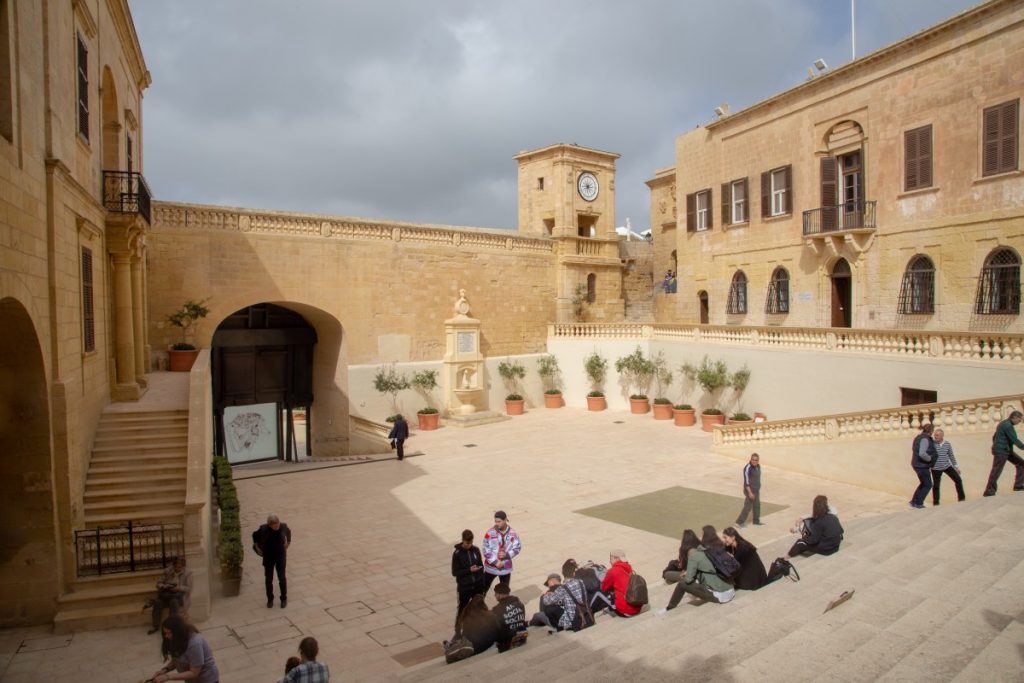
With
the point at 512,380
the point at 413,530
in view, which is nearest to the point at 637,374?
the point at 512,380

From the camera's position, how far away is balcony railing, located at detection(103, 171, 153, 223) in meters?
12.9

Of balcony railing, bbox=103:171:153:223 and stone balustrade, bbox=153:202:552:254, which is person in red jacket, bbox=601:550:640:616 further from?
stone balustrade, bbox=153:202:552:254

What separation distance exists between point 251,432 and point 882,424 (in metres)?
19.7

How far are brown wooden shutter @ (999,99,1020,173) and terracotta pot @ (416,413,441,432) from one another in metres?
16.0

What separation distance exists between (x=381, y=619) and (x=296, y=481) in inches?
314

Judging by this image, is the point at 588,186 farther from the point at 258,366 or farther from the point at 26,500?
the point at 26,500

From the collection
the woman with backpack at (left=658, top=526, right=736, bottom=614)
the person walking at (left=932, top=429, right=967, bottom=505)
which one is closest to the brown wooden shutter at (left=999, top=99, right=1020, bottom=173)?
the person walking at (left=932, top=429, right=967, bottom=505)

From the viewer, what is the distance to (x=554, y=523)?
12070 mm

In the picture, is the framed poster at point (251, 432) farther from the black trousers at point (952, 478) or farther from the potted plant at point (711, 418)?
the black trousers at point (952, 478)

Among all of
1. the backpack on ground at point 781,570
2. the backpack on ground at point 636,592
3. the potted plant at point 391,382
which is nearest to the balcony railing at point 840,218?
the potted plant at point 391,382

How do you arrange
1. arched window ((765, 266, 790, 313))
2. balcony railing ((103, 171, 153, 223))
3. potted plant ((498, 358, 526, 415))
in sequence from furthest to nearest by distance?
potted plant ((498, 358, 526, 415)) < arched window ((765, 266, 790, 313)) < balcony railing ((103, 171, 153, 223))

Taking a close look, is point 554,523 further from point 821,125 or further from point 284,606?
Result: point 821,125

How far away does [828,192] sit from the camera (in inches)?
774

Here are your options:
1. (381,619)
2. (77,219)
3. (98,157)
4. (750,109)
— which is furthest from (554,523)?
(750,109)
